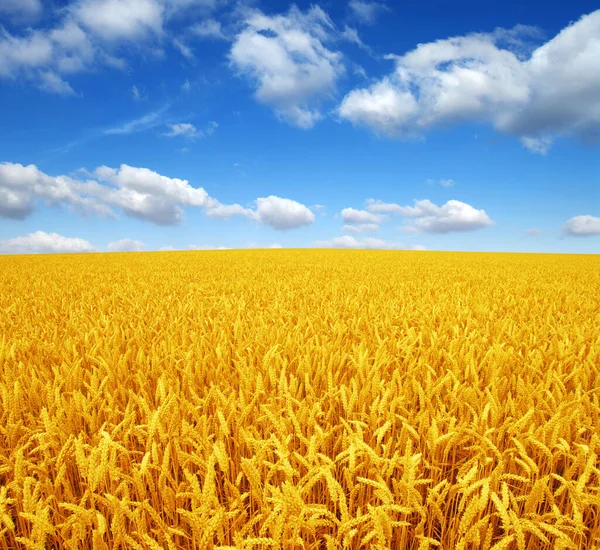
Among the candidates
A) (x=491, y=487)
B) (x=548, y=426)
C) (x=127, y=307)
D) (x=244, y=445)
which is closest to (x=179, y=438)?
(x=244, y=445)

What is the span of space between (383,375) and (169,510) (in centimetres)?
150

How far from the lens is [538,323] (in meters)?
4.28

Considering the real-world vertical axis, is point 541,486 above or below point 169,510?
above

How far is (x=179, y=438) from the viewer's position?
1.64 metres

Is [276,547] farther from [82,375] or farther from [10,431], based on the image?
[82,375]

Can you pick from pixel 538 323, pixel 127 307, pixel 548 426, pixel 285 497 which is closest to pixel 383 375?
pixel 548 426

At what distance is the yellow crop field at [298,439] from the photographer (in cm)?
121

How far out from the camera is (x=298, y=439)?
1834 millimetres

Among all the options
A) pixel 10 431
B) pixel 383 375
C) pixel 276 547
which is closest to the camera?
pixel 276 547

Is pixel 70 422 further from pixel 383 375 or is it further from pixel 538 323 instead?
pixel 538 323

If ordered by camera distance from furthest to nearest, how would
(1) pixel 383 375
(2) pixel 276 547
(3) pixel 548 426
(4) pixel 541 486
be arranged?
1. (1) pixel 383 375
2. (3) pixel 548 426
3. (4) pixel 541 486
4. (2) pixel 276 547

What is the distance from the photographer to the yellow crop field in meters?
1.21

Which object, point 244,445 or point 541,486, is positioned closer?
point 541,486

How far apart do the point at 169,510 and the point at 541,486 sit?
1188 mm
